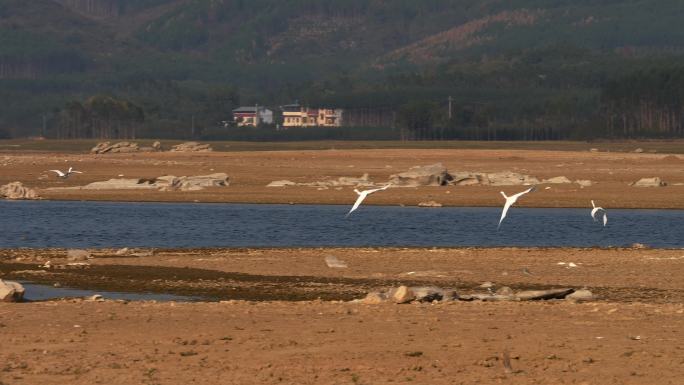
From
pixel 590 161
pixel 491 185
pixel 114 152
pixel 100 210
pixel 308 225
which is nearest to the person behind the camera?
pixel 308 225

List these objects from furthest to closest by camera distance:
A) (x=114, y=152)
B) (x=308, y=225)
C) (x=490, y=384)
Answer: (x=114, y=152) → (x=308, y=225) → (x=490, y=384)

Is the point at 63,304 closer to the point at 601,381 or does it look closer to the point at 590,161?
the point at 601,381

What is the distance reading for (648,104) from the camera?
185 meters

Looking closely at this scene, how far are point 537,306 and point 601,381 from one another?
22.7 feet

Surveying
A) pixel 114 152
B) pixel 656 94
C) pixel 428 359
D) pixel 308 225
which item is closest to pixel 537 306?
pixel 428 359

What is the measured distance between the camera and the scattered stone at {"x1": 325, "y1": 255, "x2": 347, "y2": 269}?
3722 cm

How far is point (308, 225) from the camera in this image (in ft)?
178

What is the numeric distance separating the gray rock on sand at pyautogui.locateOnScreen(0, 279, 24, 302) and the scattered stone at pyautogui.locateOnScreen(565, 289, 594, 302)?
1079 centimetres

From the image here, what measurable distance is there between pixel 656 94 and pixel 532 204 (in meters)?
123

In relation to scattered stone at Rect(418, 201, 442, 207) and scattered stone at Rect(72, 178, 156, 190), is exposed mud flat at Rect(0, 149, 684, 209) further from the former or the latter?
scattered stone at Rect(72, 178, 156, 190)

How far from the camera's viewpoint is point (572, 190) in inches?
2840

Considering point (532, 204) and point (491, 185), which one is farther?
point (491, 185)

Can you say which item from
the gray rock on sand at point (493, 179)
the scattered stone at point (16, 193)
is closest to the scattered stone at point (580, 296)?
the scattered stone at point (16, 193)

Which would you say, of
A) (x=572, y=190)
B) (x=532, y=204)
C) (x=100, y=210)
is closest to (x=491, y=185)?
(x=572, y=190)
